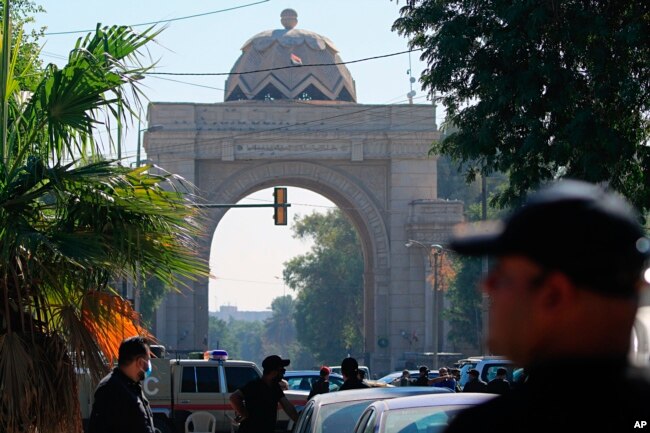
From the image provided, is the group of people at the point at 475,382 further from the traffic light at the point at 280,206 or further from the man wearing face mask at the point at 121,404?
the man wearing face mask at the point at 121,404

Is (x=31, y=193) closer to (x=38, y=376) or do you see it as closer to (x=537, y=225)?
(x=38, y=376)

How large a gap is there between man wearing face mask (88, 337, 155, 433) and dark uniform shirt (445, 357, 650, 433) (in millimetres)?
5663

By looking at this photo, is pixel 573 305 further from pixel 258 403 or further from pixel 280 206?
pixel 280 206

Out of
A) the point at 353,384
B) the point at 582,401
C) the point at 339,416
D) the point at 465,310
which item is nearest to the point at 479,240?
the point at 582,401

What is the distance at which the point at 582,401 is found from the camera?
83.8 inches

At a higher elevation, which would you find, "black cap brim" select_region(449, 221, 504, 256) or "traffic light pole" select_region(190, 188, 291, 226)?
"traffic light pole" select_region(190, 188, 291, 226)

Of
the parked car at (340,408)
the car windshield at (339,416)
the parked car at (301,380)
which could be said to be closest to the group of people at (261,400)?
the parked car at (340,408)

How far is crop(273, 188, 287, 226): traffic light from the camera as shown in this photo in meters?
32.7

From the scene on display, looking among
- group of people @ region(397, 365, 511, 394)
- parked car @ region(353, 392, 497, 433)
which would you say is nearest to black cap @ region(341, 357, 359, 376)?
group of people @ region(397, 365, 511, 394)

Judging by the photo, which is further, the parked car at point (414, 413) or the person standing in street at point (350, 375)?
the person standing in street at point (350, 375)

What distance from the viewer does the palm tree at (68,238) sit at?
793cm

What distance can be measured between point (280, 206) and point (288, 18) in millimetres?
31867

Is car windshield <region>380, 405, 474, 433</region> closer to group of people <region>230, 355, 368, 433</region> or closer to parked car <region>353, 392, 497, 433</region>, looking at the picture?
parked car <region>353, 392, 497, 433</region>

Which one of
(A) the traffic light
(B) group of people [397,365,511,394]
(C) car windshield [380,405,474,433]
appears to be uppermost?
(A) the traffic light
